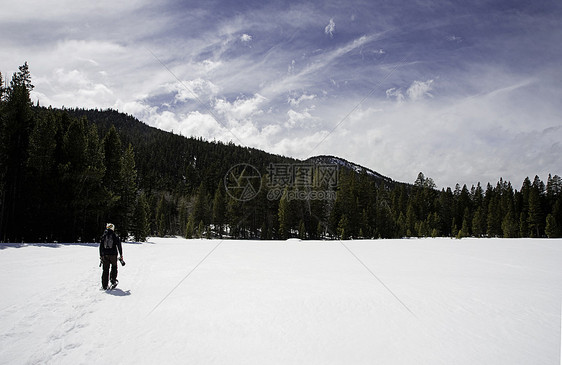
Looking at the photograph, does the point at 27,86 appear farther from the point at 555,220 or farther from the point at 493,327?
the point at 555,220

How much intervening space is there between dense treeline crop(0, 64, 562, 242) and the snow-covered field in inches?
680

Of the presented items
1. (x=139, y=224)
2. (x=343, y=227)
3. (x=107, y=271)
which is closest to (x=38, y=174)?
(x=139, y=224)

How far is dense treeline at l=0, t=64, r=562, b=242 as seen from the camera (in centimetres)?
2580

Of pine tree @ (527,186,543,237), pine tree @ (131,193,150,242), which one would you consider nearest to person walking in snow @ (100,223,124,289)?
pine tree @ (131,193,150,242)

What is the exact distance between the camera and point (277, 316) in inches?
273

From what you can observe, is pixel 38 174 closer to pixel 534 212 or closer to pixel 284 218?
pixel 284 218

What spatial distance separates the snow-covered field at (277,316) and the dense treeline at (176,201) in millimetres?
17280

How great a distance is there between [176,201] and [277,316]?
326 ft

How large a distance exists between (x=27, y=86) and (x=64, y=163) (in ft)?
24.0

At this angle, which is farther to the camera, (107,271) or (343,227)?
(343,227)

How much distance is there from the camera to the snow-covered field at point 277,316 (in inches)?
205

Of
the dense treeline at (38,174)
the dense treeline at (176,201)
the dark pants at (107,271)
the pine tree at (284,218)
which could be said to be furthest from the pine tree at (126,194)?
the dark pants at (107,271)

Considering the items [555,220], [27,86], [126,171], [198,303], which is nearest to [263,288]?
[198,303]

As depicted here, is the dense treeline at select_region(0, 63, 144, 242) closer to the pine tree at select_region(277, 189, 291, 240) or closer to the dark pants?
the dark pants
